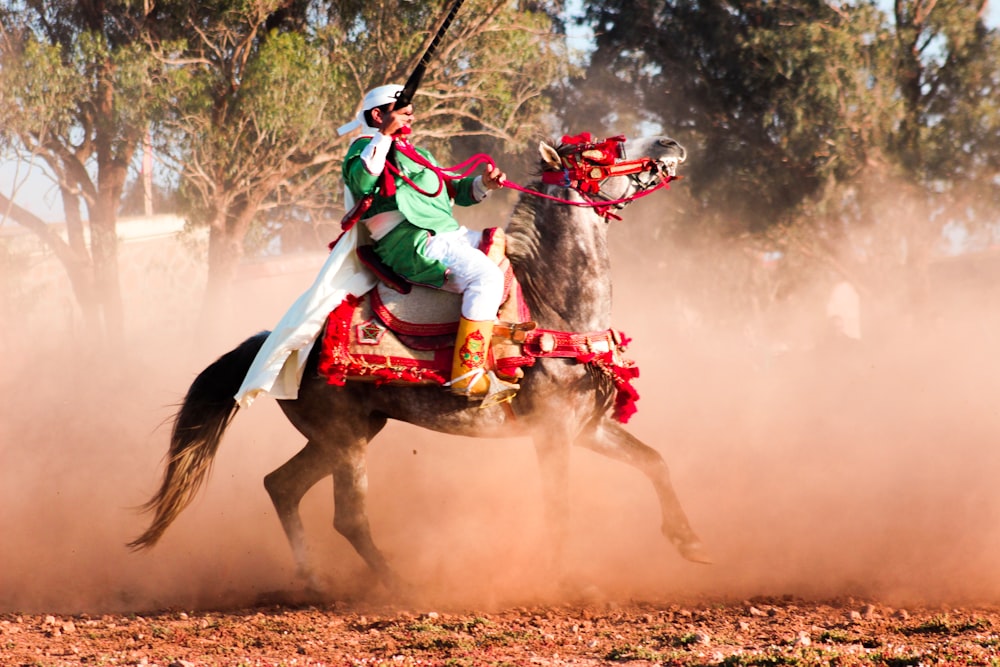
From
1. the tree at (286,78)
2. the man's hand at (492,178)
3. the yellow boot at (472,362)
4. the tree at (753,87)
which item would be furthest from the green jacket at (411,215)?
the tree at (753,87)

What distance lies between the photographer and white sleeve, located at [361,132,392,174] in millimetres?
6039

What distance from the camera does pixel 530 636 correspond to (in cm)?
579

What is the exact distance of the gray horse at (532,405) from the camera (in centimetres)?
652

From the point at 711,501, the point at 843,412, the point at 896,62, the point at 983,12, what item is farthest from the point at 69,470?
the point at 983,12

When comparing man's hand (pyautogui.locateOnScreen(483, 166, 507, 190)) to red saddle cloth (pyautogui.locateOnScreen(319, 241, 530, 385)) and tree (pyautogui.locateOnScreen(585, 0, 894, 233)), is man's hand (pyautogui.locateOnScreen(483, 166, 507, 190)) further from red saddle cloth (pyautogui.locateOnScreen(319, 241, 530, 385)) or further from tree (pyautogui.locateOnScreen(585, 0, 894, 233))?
tree (pyautogui.locateOnScreen(585, 0, 894, 233))

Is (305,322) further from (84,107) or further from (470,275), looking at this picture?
(84,107)

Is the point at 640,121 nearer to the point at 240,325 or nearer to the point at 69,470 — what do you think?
the point at 240,325

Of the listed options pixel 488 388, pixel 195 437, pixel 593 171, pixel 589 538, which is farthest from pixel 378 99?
pixel 589 538

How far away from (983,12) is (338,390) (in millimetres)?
20251

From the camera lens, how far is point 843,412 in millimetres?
11453

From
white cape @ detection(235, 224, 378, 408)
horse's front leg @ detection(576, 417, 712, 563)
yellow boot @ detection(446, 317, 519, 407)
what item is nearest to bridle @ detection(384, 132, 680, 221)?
white cape @ detection(235, 224, 378, 408)

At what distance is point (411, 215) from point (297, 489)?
7.07 feet

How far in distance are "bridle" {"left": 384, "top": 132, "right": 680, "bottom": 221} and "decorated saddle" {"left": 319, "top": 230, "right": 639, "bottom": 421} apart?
52 cm

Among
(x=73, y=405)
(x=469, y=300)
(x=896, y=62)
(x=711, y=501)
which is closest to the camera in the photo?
(x=469, y=300)
